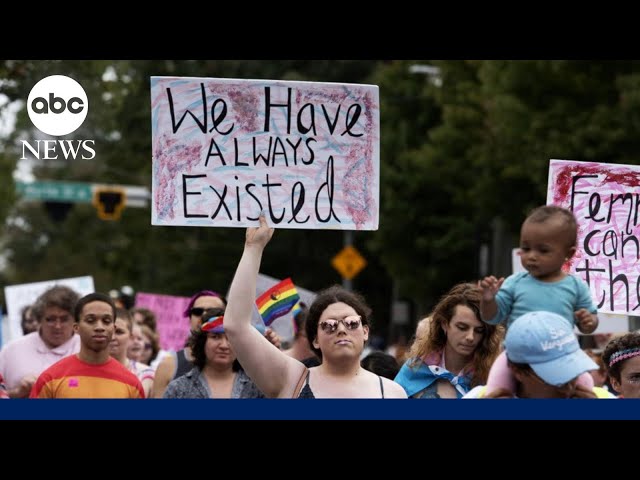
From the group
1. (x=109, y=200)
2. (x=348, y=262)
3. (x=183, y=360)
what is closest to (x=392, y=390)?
(x=183, y=360)

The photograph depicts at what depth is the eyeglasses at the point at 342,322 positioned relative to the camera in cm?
549

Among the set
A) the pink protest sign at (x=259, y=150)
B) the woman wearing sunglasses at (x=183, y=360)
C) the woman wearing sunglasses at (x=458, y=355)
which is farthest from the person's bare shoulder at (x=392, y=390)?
the woman wearing sunglasses at (x=183, y=360)

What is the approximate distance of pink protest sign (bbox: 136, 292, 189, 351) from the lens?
13.7 metres

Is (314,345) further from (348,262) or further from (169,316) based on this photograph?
(348,262)

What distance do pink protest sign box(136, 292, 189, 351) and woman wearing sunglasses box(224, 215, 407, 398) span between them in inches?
319

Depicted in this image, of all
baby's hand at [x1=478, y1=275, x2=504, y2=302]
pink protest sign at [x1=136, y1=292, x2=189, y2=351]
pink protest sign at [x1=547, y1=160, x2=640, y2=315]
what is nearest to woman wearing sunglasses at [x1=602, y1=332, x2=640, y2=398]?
pink protest sign at [x1=547, y1=160, x2=640, y2=315]

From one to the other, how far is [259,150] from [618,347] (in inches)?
72.4

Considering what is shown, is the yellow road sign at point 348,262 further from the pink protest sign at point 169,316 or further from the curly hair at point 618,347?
the curly hair at point 618,347

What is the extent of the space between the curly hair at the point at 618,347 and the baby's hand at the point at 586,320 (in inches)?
54.7

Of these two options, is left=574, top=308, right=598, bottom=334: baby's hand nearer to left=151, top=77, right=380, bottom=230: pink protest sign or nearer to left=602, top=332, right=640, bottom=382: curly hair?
left=151, top=77, right=380, bottom=230: pink protest sign

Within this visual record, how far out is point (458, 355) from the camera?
617cm
